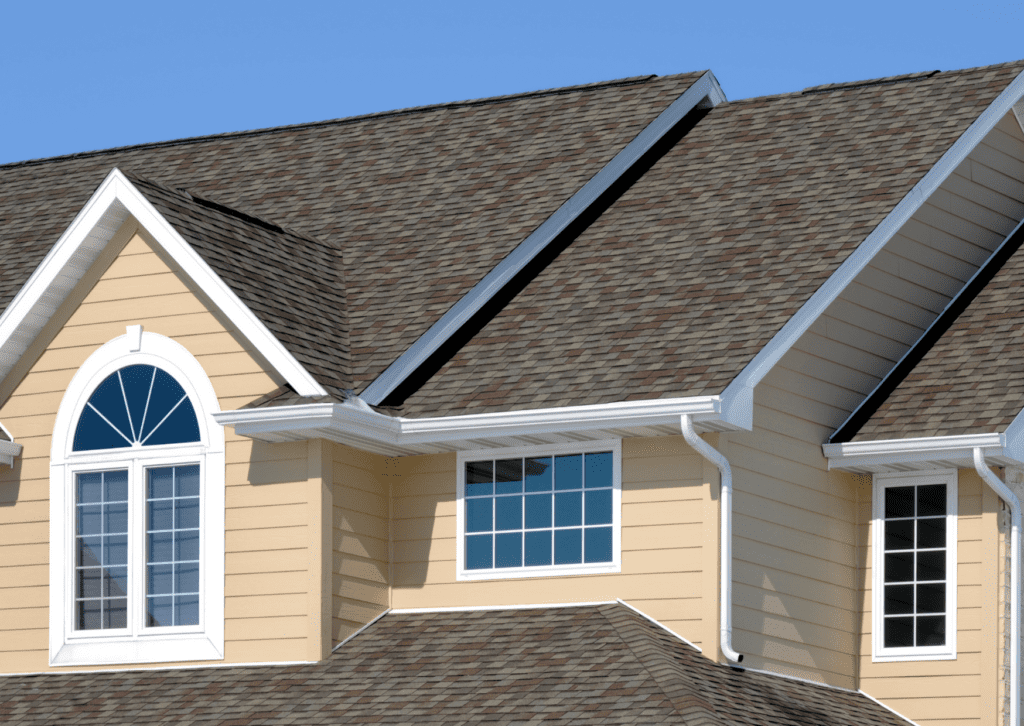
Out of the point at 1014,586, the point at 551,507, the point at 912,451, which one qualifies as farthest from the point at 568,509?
the point at 1014,586

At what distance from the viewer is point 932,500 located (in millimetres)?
17469

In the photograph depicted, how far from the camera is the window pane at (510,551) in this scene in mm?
16688

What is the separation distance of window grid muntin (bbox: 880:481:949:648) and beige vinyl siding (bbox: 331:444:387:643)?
504cm

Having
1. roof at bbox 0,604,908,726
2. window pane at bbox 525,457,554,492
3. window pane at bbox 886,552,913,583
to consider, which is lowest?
roof at bbox 0,604,908,726

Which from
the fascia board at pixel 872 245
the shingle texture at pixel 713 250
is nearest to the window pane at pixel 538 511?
the shingle texture at pixel 713 250

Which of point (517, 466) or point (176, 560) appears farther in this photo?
point (517, 466)

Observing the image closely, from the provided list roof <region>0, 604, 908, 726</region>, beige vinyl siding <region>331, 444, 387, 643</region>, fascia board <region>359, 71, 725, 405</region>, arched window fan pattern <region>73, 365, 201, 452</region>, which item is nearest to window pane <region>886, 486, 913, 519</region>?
roof <region>0, 604, 908, 726</region>

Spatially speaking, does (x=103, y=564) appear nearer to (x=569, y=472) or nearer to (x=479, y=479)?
(x=479, y=479)

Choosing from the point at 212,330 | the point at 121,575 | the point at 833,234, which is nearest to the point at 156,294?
the point at 212,330

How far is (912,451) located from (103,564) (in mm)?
7986

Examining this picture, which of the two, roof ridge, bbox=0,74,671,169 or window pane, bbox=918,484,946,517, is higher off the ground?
roof ridge, bbox=0,74,671,169

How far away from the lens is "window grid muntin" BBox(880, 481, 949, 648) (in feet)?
56.4

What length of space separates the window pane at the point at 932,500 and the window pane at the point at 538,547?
3887 millimetres

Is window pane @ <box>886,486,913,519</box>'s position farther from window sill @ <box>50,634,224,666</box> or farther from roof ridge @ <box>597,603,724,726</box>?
window sill @ <box>50,634,224,666</box>
